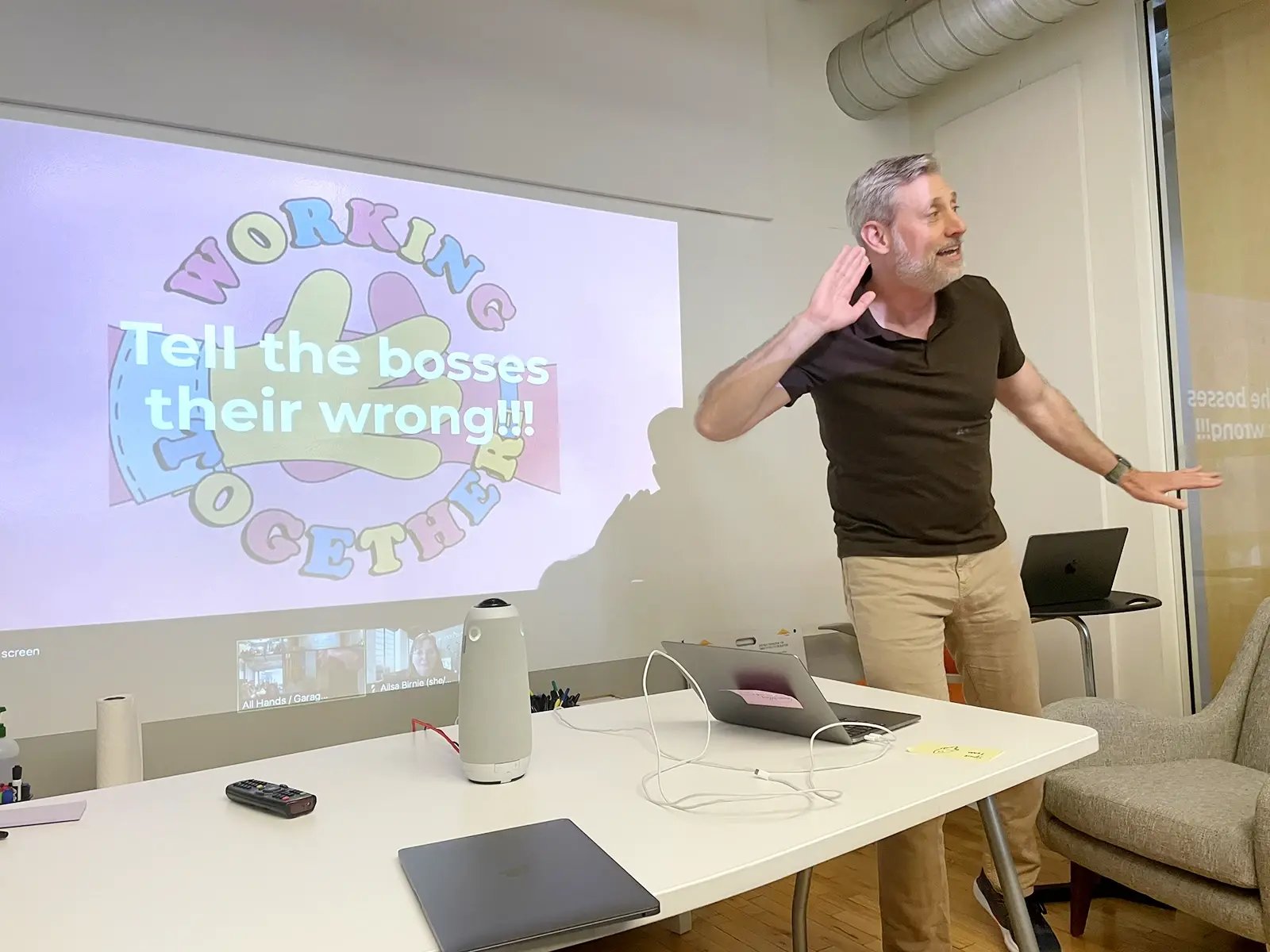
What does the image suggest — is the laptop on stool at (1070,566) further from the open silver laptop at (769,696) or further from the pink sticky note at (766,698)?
the pink sticky note at (766,698)

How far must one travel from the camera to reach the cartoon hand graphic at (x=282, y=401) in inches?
88.5

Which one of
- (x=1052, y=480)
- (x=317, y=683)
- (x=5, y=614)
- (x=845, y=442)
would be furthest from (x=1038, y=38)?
(x=5, y=614)

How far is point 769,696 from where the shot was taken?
1306 mm

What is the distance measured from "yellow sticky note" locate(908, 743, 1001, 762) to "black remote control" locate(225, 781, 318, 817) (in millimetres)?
773

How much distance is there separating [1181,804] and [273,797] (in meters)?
1.73

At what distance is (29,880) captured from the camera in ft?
2.91

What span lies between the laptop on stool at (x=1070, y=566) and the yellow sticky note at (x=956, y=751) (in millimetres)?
1523

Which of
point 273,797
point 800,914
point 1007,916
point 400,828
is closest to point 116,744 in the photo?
point 273,797

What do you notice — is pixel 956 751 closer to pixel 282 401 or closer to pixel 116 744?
pixel 116 744

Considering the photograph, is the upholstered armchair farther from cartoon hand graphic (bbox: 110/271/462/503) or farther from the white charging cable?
cartoon hand graphic (bbox: 110/271/462/503)

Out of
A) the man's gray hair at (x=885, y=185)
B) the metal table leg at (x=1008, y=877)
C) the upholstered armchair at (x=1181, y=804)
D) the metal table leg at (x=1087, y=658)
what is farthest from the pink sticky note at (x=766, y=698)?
the metal table leg at (x=1087, y=658)

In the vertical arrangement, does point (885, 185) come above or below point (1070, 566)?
above

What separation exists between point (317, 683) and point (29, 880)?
5.22ft

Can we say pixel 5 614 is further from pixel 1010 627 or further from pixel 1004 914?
pixel 1004 914
